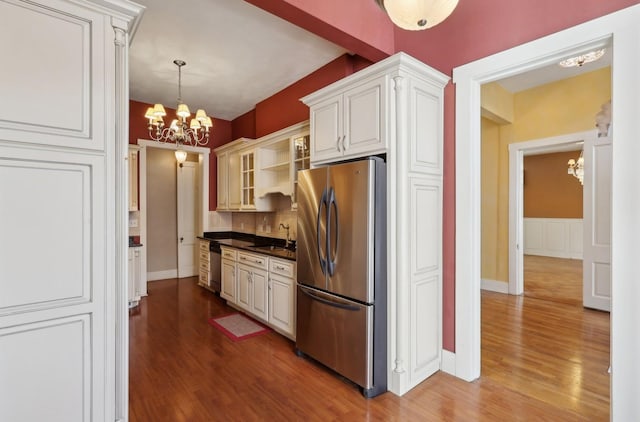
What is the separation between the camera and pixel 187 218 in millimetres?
6703

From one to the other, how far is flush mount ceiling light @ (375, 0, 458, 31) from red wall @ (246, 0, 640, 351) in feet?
3.50

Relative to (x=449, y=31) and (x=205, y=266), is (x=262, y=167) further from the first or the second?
(x=449, y=31)

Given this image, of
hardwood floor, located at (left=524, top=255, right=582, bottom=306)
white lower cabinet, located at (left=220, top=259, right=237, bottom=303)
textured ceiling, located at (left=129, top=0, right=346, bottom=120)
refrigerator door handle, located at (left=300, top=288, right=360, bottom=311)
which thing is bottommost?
hardwood floor, located at (left=524, top=255, right=582, bottom=306)

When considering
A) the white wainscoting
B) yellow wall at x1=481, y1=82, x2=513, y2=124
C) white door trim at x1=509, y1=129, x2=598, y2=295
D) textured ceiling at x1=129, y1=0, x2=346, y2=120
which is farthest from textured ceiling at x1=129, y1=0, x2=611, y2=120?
the white wainscoting

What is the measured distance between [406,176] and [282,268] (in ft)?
5.61

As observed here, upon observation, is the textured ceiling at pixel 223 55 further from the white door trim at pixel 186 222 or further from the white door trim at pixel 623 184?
the white door trim at pixel 623 184

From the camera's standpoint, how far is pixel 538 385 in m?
2.56

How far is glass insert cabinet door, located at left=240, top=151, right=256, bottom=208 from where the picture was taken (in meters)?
5.02

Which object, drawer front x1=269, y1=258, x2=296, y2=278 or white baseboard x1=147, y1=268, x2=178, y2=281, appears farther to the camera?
white baseboard x1=147, y1=268, x2=178, y2=281

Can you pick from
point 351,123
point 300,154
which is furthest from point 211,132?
point 351,123

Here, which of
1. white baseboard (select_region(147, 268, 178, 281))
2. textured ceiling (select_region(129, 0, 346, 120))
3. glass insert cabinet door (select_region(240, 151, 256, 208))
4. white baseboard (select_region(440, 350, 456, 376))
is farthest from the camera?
white baseboard (select_region(147, 268, 178, 281))

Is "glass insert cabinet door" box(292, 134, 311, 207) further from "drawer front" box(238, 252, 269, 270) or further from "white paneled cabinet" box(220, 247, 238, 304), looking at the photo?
"white paneled cabinet" box(220, 247, 238, 304)
